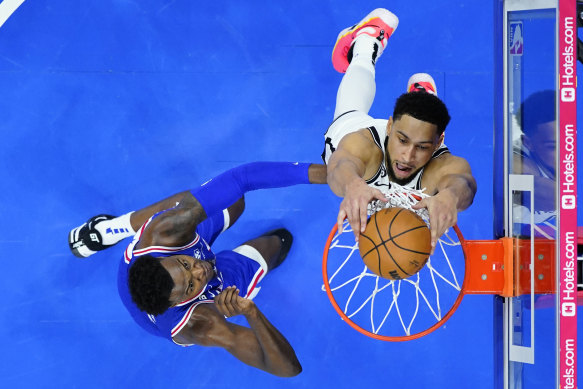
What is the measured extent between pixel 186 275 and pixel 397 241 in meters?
1.27

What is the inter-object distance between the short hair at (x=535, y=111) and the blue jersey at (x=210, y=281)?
199 cm

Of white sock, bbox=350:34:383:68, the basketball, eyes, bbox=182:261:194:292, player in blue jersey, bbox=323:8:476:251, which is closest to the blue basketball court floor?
white sock, bbox=350:34:383:68

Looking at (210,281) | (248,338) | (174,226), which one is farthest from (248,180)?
(248,338)

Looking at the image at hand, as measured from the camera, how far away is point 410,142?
3096 mm

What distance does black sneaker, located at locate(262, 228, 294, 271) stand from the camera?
4480 millimetres

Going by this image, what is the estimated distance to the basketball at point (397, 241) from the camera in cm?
278

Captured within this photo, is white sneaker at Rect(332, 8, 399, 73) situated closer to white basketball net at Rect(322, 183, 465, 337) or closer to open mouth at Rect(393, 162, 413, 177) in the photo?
open mouth at Rect(393, 162, 413, 177)

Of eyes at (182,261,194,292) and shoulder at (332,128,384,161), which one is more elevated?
shoulder at (332,128,384,161)

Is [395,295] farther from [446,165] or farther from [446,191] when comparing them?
[446,191]

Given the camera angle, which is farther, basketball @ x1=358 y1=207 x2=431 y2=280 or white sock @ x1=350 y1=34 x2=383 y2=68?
white sock @ x1=350 y1=34 x2=383 y2=68

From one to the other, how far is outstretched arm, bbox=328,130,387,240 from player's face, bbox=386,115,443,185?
13cm

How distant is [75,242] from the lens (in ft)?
14.5

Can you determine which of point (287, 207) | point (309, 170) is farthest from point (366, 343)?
point (309, 170)

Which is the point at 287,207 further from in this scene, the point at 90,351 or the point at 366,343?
the point at 90,351
